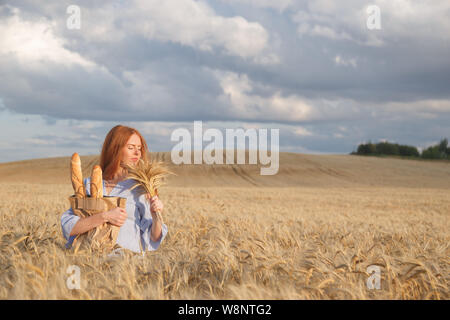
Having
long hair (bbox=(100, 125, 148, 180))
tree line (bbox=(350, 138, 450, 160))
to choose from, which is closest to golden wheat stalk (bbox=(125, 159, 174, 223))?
long hair (bbox=(100, 125, 148, 180))

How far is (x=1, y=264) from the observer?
2.94m

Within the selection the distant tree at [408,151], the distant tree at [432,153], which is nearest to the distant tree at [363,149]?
the distant tree at [408,151]

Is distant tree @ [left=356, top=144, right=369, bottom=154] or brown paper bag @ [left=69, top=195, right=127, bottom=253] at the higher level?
distant tree @ [left=356, top=144, right=369, bottom=154]

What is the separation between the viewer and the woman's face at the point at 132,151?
139 inches

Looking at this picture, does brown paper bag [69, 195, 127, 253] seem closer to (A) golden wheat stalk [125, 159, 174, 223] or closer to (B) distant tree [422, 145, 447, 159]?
(A) golden wheat stalk [125, 159, 174, 223]

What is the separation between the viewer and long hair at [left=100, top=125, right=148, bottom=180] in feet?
11.5

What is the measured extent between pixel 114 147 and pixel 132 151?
0.54ft

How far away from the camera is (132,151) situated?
3559mm

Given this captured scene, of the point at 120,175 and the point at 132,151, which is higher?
the point at 132,151

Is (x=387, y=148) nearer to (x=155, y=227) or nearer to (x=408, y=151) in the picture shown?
(x=408, y=151)

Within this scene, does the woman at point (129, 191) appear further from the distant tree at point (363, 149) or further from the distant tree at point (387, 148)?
the distant tree at point (387, 148)

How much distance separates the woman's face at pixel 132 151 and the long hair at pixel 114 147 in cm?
3

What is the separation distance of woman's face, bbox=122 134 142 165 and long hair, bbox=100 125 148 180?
33 mm

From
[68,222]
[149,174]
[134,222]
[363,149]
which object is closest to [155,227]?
[134,222]
